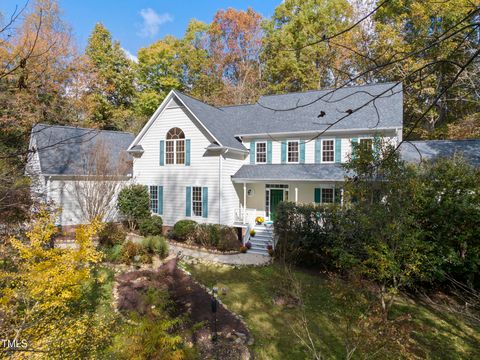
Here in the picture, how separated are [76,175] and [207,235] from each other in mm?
8659

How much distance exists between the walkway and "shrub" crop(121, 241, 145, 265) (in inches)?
76.1

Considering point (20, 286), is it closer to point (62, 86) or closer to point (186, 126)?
point (186, 126)

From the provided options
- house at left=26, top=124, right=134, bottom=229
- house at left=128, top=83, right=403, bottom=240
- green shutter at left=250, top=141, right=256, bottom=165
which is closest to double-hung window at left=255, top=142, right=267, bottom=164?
house at left=128, top=83, right=403, bottom=240

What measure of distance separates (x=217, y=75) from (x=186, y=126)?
1736 cm

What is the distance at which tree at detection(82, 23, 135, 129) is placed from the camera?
29989 millimetres

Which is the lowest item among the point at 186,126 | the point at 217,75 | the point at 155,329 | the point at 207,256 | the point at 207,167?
the point at 207,256

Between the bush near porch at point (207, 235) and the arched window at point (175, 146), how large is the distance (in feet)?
13.0

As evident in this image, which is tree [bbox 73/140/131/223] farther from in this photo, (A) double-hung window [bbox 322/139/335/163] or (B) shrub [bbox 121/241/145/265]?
(A) double-hung window [bbox 322/139/335/163]

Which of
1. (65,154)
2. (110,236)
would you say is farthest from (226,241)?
(65,154)

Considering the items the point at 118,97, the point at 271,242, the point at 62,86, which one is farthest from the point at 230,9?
the point at 271,242

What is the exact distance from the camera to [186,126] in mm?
17312

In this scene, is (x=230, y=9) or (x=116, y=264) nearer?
(x=116, y=264)

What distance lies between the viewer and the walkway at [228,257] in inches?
519

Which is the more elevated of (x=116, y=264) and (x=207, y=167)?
(x=207, y=167)
